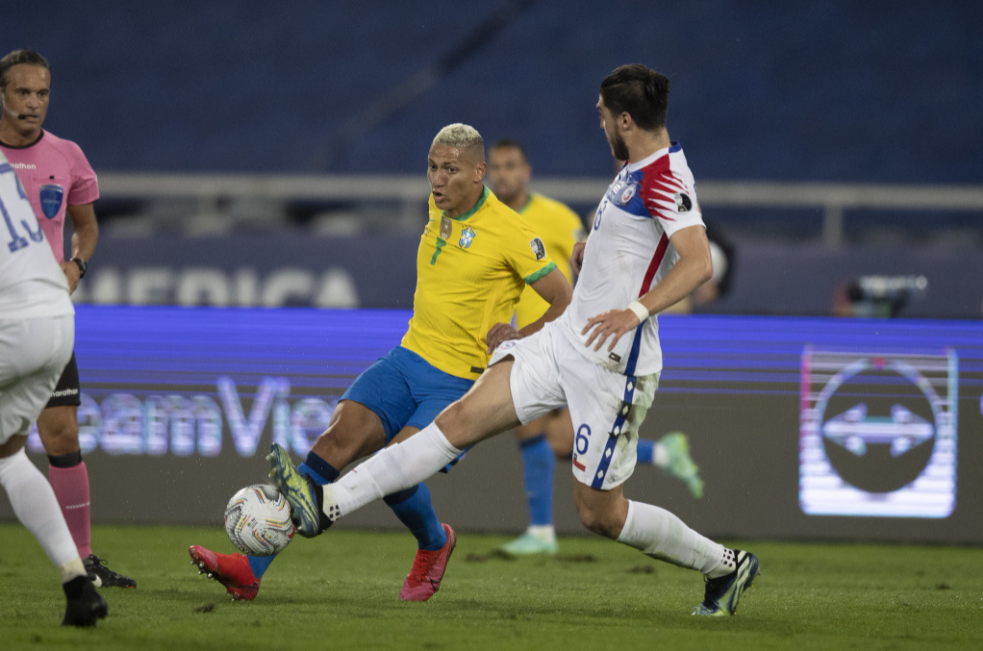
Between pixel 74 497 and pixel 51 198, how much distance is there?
1.32 metres

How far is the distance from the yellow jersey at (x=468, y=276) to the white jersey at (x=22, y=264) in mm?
1558

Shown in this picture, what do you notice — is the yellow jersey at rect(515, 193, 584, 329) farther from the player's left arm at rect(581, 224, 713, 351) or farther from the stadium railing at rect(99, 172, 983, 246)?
the stadium railing at rect(99, 172, 983, 246)

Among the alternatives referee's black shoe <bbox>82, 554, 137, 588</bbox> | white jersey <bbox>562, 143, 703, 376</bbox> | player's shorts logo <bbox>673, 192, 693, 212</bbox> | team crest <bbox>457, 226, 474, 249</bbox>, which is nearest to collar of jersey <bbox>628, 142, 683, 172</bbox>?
white jersey <bbox>562, 143, 703, 376</bbox>

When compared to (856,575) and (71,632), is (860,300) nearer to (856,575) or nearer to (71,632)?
(856,575)

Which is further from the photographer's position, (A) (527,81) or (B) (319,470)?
(A) (527,81)

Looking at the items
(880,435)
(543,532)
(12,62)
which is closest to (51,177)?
(12,62)

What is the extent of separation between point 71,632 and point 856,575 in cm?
408

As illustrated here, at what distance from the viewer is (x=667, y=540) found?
185 inches

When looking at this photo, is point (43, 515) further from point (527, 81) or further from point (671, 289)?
point (527, 81)

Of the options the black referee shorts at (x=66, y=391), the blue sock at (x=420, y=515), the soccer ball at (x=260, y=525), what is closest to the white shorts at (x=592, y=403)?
the blue sock at (x=420, y=515)

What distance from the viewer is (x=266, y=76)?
619 inches

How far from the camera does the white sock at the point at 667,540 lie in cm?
467

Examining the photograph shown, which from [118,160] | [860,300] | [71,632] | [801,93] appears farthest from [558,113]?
[71,632]

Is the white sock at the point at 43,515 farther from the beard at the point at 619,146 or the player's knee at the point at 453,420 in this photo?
the beard at the point at 619,146
